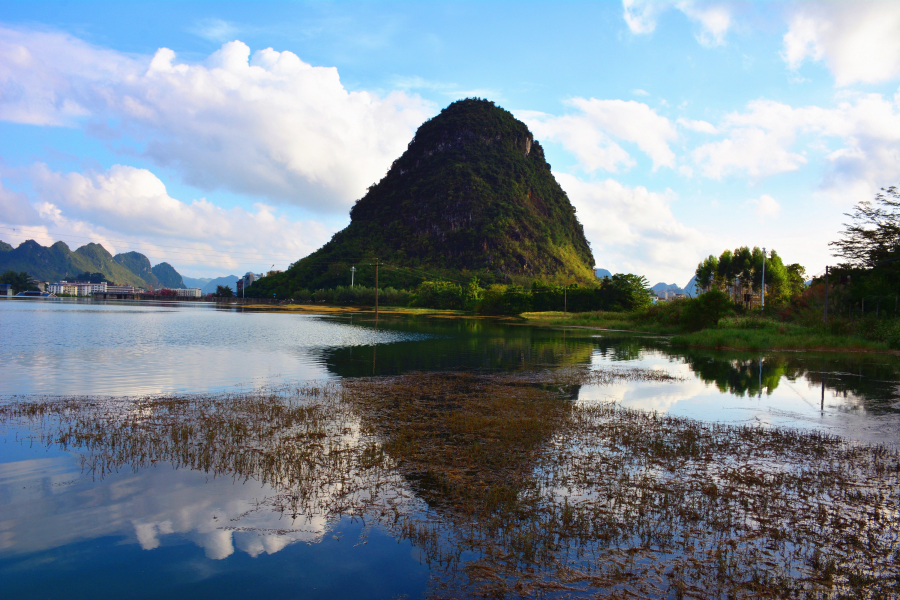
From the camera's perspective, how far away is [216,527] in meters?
7.70

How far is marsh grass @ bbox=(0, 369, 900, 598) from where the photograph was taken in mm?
6453

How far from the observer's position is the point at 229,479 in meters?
9.60

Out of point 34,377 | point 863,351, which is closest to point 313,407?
point 34,377

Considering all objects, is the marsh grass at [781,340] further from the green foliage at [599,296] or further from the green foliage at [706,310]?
the green foliage at [599,296]

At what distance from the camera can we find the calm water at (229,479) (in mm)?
6520

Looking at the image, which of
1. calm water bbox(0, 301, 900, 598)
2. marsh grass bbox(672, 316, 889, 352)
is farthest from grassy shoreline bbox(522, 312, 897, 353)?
calm water bbox(0, 301, 900, 598)

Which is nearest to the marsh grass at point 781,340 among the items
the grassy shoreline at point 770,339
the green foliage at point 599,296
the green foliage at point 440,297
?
the grassy shoreline at point 770,339

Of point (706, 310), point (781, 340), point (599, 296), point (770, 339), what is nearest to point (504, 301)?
point (599, 296)

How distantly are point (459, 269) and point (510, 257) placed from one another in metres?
20.3

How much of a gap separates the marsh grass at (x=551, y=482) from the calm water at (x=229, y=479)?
0.72 metres

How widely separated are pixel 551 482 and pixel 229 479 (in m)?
6.15

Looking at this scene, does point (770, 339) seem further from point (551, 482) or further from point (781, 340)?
point (551, 482)

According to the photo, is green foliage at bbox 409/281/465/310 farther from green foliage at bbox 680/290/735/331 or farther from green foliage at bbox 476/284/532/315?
green foliage at bbox 680/290/735/331

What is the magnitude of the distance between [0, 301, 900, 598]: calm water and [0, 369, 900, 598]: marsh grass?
72 cm
